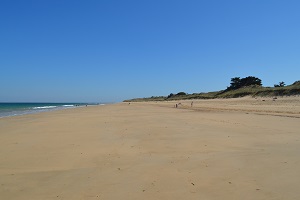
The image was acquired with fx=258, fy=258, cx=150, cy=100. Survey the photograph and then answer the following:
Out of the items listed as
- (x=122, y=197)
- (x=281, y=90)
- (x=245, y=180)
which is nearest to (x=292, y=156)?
(x=245, y=180)

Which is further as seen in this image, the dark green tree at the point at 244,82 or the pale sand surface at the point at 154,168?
the dark green tree at the point at 244,82

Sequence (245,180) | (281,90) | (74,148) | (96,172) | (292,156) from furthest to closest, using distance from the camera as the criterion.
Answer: (281,90) → (74,148) → (292,156) → (96,172) → (245,180)

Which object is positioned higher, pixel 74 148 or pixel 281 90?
pixel 281 90

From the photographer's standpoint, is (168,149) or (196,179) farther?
(168,149)

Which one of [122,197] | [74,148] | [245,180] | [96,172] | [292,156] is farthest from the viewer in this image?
[74,148]

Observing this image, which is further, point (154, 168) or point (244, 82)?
point (244, 82)

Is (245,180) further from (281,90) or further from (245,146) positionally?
(281,90)

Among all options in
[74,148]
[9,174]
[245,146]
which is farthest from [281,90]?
[9,174]

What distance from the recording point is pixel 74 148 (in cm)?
799

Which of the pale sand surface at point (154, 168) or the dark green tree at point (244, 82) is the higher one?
the dark green tree at point (244, 82)

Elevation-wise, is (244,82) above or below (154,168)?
above

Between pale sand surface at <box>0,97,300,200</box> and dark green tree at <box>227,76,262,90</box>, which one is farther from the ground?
dark green tree at <box>227,76,262,90</box>

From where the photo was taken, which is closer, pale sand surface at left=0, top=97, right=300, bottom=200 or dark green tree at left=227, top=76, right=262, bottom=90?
pale sand surface at left=0, top=97, right=300, bottom=200

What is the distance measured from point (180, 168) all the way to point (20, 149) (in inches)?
209
